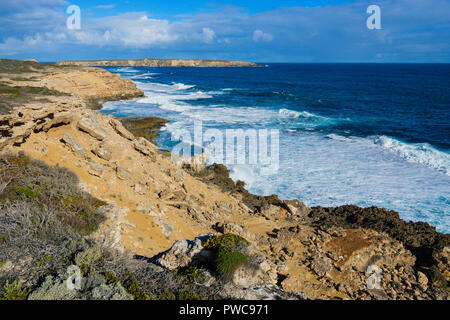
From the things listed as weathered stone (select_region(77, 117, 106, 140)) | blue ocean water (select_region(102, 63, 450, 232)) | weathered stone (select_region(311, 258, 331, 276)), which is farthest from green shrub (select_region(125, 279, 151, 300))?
blue ocean water (select_region(102, 63, 450, 232))

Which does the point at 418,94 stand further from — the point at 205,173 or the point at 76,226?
the point at 76,226

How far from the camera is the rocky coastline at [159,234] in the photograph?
4.84 metres

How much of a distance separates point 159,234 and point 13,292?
4.30m

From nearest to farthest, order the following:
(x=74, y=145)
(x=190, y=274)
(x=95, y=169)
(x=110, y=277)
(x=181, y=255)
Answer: (x=110, y=277)
(x=190, y=274)
(x=181, y=255)
(x=95, y=169)
(x=74, y=145)

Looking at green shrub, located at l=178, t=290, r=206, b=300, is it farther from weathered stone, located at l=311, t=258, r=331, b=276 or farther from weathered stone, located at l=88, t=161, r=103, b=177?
weathered stone, located at l=88, t=161, r=103, b=177

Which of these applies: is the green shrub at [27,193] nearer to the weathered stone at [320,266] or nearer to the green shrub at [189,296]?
the green shrub at [189,296]

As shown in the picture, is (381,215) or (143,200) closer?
(143,200)

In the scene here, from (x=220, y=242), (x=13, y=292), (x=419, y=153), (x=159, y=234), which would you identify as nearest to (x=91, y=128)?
(x=159, y=234)

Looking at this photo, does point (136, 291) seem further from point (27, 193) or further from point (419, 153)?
point (419, 153)

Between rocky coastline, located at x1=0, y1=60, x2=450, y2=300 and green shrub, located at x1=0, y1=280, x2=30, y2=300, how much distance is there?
2cm

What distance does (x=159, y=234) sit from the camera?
8133 millimetres
